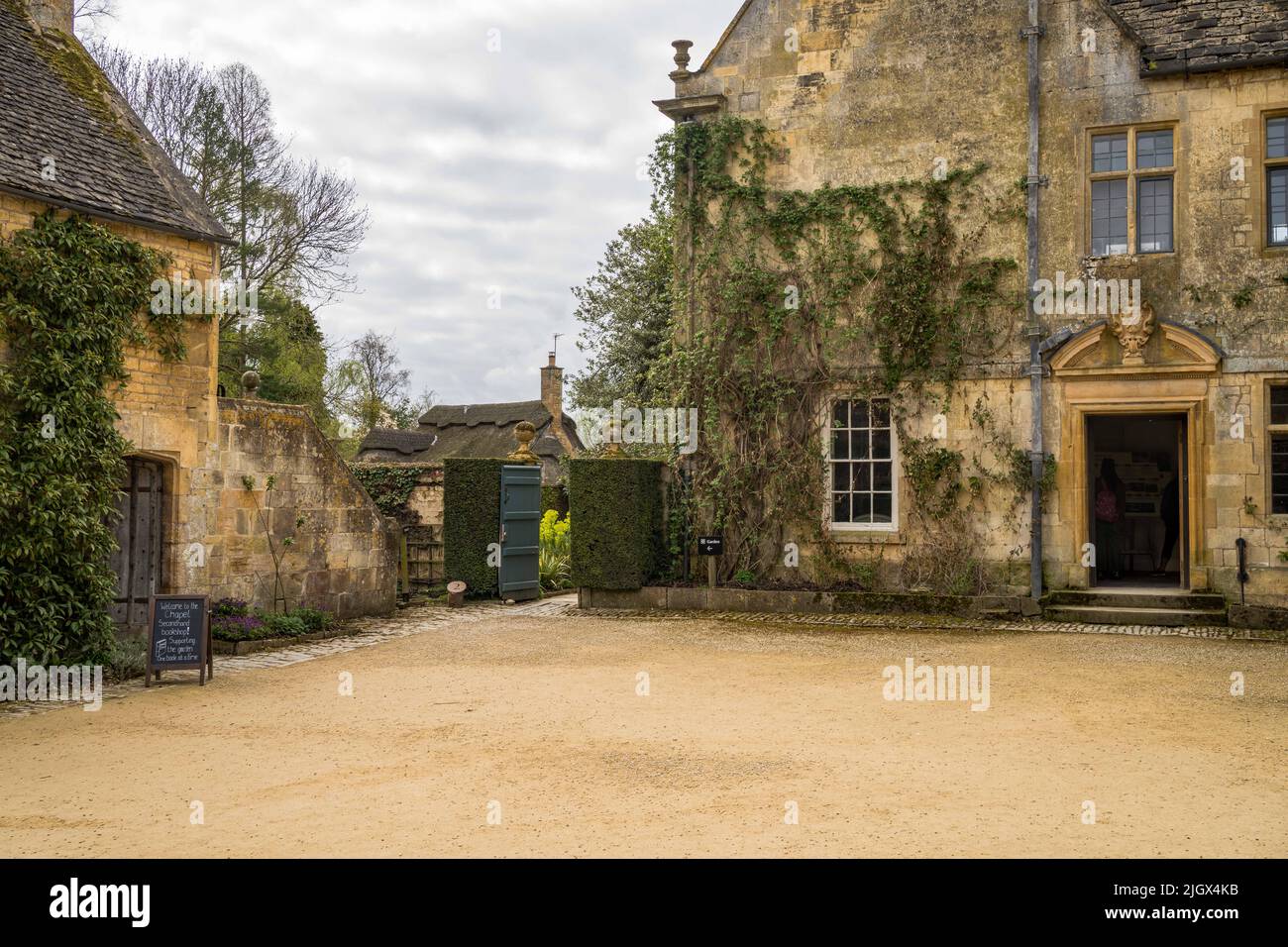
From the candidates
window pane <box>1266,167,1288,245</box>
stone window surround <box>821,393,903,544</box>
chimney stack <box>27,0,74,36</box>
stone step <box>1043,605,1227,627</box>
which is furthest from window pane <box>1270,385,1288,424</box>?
chimney stack <box>27,0,74,36</box>

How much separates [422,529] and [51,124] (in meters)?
8.30

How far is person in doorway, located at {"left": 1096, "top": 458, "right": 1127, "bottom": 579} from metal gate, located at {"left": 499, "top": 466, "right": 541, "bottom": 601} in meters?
8.53

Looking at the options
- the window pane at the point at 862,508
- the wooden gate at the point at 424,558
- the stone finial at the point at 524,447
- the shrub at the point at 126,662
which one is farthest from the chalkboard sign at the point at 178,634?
the window pane at the point at 862,508

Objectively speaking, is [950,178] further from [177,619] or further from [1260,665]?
[177,619]

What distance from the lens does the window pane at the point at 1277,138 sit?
1340 centimetres

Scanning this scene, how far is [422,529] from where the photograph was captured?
58.1 feet

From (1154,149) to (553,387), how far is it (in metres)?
27.0

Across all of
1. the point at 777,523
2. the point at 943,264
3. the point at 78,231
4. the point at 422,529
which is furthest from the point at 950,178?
the point at 78,231

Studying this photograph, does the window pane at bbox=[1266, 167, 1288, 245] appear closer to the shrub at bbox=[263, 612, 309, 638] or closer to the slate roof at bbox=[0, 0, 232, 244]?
the slate roof at bbox=[0, 0, 232, 244]

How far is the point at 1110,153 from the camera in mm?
14156

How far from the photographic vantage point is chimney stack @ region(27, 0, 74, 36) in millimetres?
12570

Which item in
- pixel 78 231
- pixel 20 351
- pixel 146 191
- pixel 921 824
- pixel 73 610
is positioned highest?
pixel 146 191

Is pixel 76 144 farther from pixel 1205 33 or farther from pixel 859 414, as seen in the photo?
pixel 1205 33

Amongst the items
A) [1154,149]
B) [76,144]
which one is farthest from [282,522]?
[1154,149]
